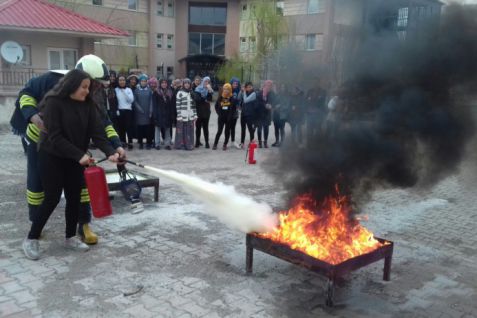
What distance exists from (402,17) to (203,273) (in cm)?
301

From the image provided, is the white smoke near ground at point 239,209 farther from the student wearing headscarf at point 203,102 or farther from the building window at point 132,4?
the building window at point 132,4

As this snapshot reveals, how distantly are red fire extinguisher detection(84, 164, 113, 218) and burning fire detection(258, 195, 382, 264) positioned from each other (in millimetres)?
1634

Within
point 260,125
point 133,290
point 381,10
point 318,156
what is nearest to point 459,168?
point 318,156

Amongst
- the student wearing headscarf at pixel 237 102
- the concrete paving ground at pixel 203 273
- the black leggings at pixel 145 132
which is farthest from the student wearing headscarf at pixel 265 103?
the concrete paving ground at pixel 203 273

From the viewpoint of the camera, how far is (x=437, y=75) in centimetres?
386

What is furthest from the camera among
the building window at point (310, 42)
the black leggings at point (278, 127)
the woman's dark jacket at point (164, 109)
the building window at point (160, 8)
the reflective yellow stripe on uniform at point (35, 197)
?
the building window at point (160, 8)

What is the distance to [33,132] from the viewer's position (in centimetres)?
462

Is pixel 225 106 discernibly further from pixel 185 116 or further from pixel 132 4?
pixel 132 4

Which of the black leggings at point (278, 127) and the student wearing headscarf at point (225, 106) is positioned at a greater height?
the student wearing headscarf at point (225, 106)

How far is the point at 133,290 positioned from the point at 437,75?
3.24m

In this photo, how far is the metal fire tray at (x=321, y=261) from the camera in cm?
362

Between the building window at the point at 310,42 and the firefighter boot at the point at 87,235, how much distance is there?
310 centimetres

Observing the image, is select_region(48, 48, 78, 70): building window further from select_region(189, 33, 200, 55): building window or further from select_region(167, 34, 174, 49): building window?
select_region(189, 33, 200, 55): building window

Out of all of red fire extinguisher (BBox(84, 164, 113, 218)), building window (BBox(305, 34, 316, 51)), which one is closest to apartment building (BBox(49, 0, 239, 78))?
building window (BBox(305, 34, 316, 51))
